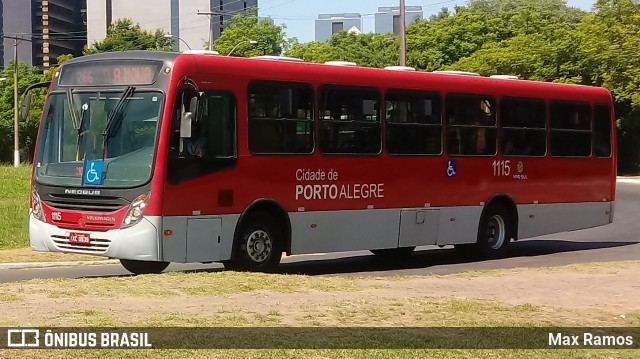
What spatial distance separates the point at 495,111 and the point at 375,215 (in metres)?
4.12

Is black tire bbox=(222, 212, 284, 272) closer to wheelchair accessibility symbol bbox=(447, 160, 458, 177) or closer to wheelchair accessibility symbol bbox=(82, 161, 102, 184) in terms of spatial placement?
wheelchair accessibility symbol bbox=(82, 161, 102, 184)

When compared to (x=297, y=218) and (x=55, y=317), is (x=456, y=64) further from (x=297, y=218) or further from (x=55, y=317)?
(x=55, y=317)

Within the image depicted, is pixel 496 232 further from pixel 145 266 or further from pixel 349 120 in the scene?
pixel 145 266

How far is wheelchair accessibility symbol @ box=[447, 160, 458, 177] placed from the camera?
21266 millimetres

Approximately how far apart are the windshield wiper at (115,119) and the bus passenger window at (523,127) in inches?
338

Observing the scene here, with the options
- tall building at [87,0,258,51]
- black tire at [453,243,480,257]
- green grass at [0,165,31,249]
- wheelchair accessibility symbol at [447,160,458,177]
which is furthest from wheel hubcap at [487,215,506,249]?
tall building at [87,0,258,51]

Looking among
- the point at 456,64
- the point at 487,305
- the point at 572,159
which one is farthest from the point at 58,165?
the point at 456,64

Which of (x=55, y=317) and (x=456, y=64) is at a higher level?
(x=456, y=64)

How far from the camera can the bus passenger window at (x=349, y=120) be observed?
18766 mm

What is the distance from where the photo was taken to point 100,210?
1628 cm

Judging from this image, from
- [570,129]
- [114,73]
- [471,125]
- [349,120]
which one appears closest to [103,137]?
[114,73]

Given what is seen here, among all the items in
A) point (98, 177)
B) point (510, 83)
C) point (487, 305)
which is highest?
point (510, 83)

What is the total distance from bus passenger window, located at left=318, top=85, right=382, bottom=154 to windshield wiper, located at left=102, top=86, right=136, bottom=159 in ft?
11.3

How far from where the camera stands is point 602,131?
995 inches
